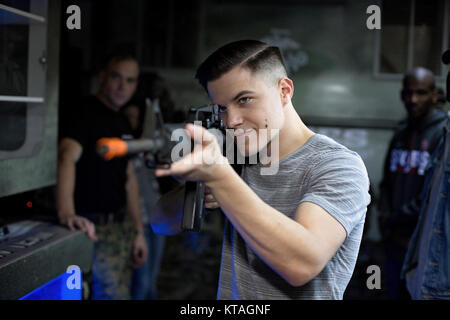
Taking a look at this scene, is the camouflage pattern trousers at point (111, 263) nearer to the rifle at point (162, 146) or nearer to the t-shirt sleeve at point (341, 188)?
A: the rifle at point (162, 146)

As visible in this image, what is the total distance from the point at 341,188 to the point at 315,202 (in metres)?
0.07

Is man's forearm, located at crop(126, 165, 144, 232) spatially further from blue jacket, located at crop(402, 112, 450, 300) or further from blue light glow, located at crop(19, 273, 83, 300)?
blue jacket, located at crop(402, 112, 450, 300)

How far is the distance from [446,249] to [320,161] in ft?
3.36

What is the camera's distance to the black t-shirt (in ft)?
7.37

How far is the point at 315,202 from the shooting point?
0.91 meters

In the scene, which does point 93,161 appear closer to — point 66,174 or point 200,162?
point 66,174

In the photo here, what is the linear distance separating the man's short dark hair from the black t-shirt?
133 cm

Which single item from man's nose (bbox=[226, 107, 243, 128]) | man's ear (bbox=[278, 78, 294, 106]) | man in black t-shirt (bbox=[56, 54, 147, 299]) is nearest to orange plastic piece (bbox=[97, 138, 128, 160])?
man's nose (bbox=[226, 107, 243, 128])

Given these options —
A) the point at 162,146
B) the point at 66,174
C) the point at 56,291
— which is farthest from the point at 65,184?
the point at 162,146

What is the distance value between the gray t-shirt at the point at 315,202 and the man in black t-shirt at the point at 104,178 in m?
1.24

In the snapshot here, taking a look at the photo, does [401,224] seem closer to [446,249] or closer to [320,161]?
[446,249]

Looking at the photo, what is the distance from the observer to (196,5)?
6.25 m

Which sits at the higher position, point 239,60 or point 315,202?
point 239,60
